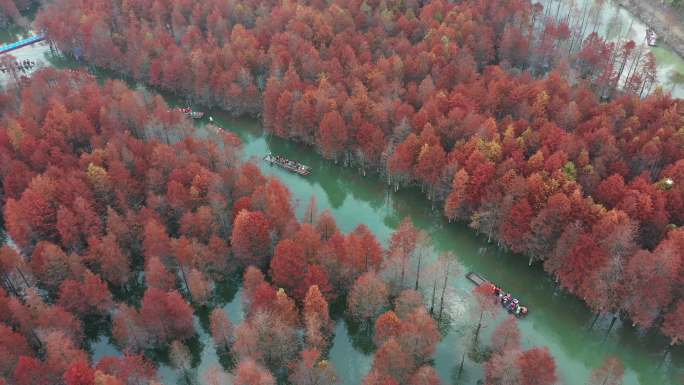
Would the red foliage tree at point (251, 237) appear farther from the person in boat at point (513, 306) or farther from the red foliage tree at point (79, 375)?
the person in boat at point (513, 306)

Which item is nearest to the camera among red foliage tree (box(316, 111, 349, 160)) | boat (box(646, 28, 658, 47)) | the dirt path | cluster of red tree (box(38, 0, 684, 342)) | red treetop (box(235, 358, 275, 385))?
red treetop (box(235, 358, 275, 385))

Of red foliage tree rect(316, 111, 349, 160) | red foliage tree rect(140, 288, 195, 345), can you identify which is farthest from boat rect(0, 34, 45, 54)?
red foliage tree rect(140, 288, 195, 345)

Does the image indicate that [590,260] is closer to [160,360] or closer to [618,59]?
[160,360]

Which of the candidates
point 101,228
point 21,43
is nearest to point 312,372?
point 101,228

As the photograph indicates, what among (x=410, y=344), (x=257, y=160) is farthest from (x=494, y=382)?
(x=257, y=160)

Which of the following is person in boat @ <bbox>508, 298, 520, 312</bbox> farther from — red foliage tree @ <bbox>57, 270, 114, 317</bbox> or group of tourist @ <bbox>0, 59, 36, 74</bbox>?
group of tourist @ <bbox>0, 59, 36, 74</bbox>

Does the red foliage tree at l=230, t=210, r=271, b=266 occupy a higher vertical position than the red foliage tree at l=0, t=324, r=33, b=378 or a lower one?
higher

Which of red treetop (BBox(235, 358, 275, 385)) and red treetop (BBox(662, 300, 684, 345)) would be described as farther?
red treetop (BBox(662, 300, 684, 345))
